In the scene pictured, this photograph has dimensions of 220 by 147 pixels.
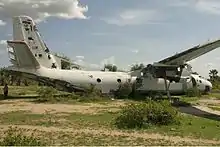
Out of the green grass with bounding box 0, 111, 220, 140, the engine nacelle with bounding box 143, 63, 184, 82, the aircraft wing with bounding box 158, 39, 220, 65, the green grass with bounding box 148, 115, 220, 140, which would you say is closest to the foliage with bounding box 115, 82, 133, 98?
the engine nacelle with bounding box 143, 63, 184, 82

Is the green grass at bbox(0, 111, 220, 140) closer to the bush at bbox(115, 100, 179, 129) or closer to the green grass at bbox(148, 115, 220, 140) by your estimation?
the green grass at bbox(148, 115, 220, 140)

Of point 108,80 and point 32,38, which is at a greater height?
point 32,38

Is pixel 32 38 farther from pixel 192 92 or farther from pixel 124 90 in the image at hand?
pixel 192 92

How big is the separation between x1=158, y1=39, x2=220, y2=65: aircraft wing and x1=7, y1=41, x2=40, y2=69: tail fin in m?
11.8

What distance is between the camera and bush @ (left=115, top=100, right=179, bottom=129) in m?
15.6

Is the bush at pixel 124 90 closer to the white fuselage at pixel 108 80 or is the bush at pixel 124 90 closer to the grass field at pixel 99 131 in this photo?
the white fuselage at pixel 108 80

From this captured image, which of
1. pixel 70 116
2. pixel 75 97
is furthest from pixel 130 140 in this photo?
pixel 75 97

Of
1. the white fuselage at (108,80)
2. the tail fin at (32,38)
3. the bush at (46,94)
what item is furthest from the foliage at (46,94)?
the tail fin at (32,38)

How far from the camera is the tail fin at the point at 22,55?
29938 millimetres

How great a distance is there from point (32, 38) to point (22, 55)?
3.75 metres

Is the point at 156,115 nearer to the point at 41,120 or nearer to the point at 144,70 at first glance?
the point at 41,120

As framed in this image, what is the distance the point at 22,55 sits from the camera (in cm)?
3033

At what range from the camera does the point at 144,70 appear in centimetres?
3553

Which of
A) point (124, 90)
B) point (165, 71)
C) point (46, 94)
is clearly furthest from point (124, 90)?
point (46, 94)
